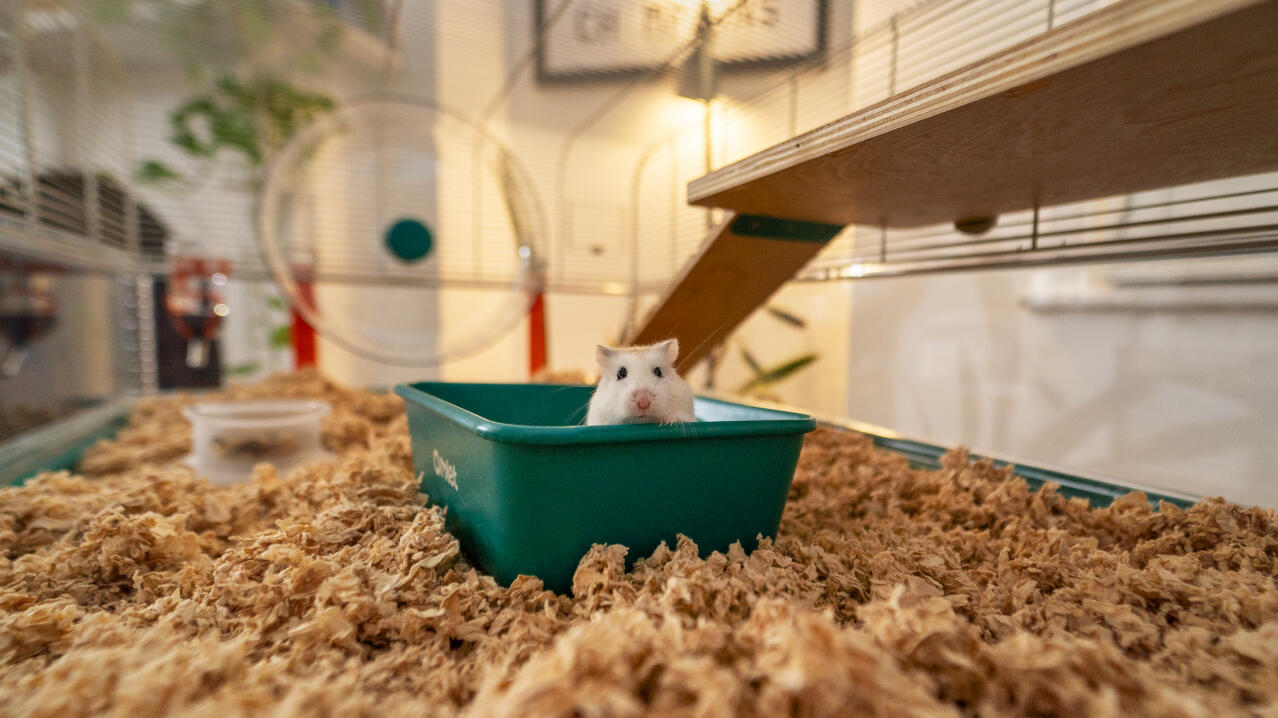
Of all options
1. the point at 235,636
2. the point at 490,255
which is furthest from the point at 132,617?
the point at 490,255

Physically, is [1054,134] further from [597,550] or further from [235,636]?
[235,636]

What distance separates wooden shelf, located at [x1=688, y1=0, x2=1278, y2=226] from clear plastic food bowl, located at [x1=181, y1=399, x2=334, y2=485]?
120cm

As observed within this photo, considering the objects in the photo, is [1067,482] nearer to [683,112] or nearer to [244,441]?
[683,112]

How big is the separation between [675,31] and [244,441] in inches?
60.9

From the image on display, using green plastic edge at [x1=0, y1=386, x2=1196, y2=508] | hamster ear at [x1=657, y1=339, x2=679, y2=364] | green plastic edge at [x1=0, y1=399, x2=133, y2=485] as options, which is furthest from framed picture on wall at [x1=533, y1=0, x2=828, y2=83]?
green plastic edge at [x1=0, y1=399, x2=133, y2=485]

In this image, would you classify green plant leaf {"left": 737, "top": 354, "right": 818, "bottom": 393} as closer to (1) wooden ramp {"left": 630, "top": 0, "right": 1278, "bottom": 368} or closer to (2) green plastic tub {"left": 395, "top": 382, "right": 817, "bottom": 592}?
(1) wooden ramp {"left": 630, "top": 0, "right": 1278, "bottom": 368}

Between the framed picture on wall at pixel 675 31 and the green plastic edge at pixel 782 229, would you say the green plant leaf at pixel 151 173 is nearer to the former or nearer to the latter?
the framed picture on wall at pixel 675 31

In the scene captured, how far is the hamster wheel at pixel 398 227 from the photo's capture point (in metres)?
1.88

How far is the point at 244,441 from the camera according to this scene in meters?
1.43

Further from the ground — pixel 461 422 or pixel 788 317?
pixel 788 317

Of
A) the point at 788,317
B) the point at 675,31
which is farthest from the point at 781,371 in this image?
the point at 675,31

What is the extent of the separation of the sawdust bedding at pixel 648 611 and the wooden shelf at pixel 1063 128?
1.81 feet

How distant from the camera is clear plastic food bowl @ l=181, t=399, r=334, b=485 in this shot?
1.40 metres

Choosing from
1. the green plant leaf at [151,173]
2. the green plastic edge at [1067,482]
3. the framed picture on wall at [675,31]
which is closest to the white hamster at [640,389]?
the green plastic edge at [1067,482]
